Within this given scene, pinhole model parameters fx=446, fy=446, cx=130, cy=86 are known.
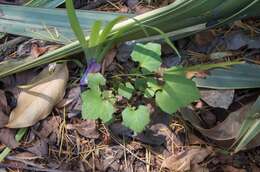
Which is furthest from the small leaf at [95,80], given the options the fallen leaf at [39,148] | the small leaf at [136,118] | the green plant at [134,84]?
the fallen leaf at [39,148]

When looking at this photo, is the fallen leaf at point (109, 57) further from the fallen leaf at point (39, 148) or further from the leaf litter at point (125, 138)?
the fallen leaf at point (39, 148)

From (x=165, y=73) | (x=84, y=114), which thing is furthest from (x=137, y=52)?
(x=84, y=114)

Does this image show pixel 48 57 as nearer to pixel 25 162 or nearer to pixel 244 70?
pixel 25 162

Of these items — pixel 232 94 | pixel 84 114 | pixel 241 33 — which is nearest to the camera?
pixel 84 114

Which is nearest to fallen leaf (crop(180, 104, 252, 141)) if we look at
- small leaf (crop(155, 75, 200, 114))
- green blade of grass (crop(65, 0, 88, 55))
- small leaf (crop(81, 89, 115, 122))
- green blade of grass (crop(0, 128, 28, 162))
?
small leaf (crop(155, 75, 200, 114))

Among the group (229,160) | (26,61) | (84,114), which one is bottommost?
(229,160)

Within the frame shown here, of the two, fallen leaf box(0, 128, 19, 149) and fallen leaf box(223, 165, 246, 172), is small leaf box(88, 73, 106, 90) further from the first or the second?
fallen leaf box(223, 165, 246, 172)
